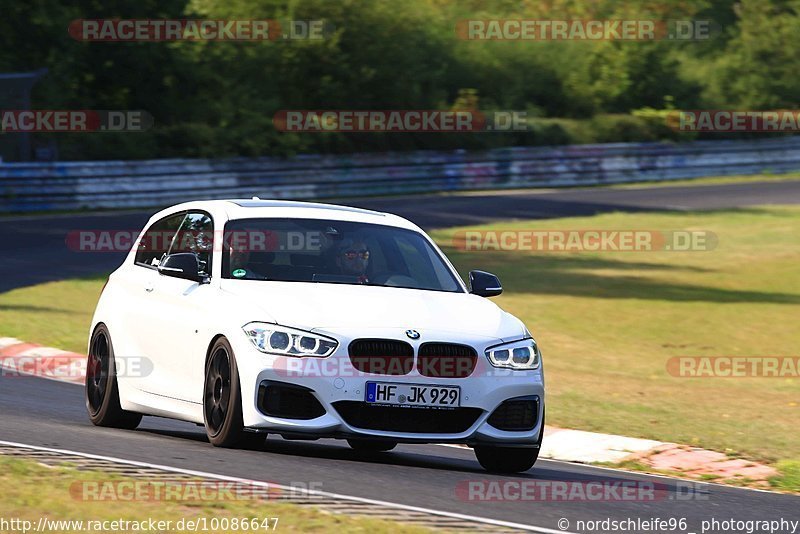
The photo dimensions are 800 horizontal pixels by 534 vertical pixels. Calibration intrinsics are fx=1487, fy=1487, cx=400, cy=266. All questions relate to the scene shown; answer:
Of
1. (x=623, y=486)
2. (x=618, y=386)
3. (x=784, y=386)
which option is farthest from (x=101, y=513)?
(x=784, y=386)

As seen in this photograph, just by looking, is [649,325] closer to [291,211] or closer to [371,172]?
[291,211]

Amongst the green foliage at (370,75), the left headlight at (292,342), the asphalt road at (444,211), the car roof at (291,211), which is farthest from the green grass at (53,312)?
the green foliage at (370,75)

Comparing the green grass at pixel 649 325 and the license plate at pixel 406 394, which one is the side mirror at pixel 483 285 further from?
the green grass at pixel 649 325

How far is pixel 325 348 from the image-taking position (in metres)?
8.31

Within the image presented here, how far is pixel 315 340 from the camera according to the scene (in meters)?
8.33

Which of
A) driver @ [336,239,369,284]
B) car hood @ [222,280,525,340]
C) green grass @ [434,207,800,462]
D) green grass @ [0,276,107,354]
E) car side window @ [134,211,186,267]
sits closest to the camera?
car hood @ [222,280,525,340]

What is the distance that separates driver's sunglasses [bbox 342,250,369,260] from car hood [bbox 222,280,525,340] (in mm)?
364

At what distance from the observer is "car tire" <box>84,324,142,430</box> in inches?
403

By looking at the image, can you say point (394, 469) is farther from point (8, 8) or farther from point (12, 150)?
point (8, 8)

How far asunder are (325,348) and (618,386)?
7291 millimetres

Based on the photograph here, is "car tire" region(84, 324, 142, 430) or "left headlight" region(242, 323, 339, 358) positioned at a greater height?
"left headlight" region(242, 323, 339, 358)

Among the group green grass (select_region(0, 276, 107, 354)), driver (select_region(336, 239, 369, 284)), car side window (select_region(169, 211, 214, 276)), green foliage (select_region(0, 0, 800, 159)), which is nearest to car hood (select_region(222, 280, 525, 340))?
driver (select_region(336, 239, 369, 284))

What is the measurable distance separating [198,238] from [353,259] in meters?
1.15

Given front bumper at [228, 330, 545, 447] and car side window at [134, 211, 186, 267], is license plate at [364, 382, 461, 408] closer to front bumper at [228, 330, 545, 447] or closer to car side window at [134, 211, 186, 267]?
front bumper at [228, 330, 545, 447]
